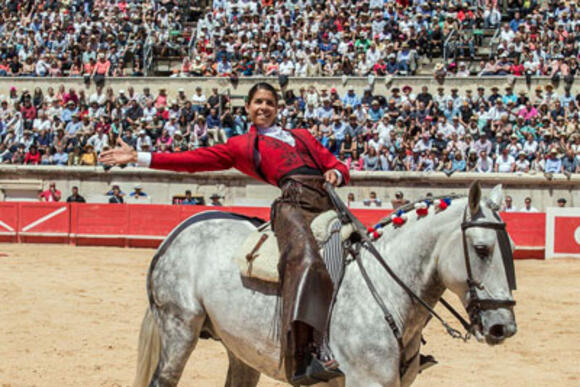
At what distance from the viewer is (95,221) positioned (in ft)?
62.2

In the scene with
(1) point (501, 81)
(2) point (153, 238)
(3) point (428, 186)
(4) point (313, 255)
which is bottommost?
(2) point (153, 238)

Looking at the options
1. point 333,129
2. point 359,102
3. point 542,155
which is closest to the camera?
point 542,155

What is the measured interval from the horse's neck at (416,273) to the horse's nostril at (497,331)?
47 centimetres

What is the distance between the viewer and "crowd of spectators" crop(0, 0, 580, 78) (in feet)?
67.3

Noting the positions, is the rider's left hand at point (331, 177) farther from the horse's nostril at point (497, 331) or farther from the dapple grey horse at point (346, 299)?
the horse's nostril at point (497, 331)

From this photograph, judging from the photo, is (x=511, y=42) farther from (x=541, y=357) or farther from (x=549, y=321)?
(x=541, y=357)

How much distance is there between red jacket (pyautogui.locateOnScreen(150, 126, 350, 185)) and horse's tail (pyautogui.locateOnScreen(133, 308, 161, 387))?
103 cm

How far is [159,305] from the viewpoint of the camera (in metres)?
5.19

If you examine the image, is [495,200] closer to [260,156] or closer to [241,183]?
[260,156]

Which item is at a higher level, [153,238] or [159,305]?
[159,305]

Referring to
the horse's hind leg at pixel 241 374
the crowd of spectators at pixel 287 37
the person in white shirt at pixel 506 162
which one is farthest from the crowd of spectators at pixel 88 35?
the horse's hind leg at pixel 241 374

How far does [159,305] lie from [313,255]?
4.15 feet

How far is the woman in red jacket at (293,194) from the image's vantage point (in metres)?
4.33

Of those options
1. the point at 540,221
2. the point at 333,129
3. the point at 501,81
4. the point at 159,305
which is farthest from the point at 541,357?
the point at 501,81
